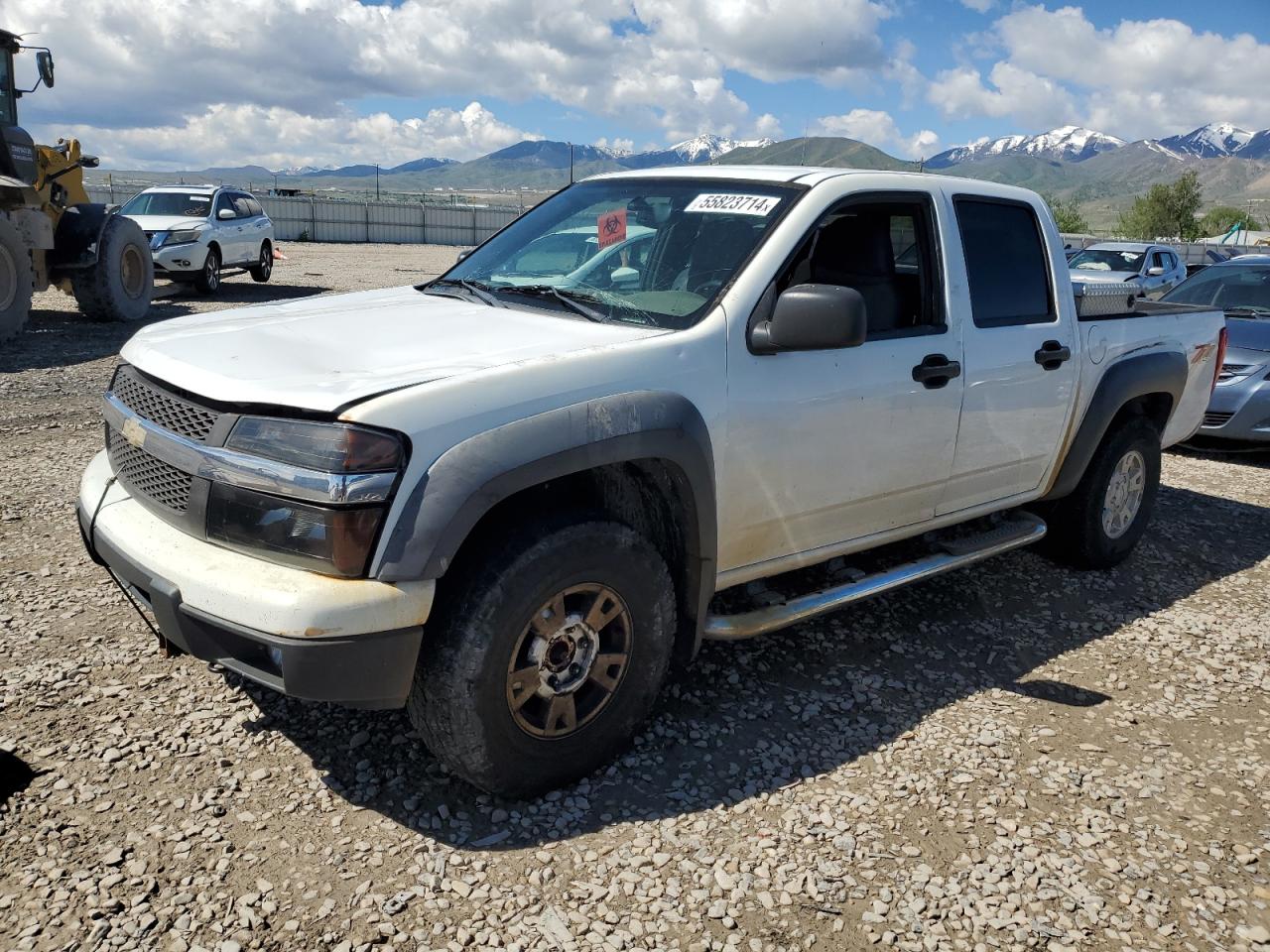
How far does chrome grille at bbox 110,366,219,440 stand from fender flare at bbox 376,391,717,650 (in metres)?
0.69

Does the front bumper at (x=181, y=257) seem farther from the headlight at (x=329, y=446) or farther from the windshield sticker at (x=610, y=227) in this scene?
the headlight at (x=329, y=446)

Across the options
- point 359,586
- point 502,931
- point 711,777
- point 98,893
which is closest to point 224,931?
point 98,893

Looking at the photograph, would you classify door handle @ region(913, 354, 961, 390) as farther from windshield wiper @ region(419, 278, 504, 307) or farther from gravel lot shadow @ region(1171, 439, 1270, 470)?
gravel lot shadow @ region(1171, 439, 1270, 470)

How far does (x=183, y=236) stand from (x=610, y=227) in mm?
14030

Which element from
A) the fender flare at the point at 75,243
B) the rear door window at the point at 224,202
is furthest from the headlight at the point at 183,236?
the fender flare at the point at 75,243

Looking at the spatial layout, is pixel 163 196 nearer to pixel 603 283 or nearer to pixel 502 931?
pixel 603 283

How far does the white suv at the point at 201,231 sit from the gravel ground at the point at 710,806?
12.5 metres

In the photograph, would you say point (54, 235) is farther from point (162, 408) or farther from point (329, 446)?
point (329, 446)

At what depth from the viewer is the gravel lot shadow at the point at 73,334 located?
1003 cm

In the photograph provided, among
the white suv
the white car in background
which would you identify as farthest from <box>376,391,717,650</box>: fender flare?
the white car in background

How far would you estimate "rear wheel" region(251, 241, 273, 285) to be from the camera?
18.4m

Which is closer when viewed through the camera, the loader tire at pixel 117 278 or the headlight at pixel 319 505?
the headlight at pixel 319 505

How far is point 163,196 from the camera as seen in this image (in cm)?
1694

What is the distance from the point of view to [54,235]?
12000 millimetres
